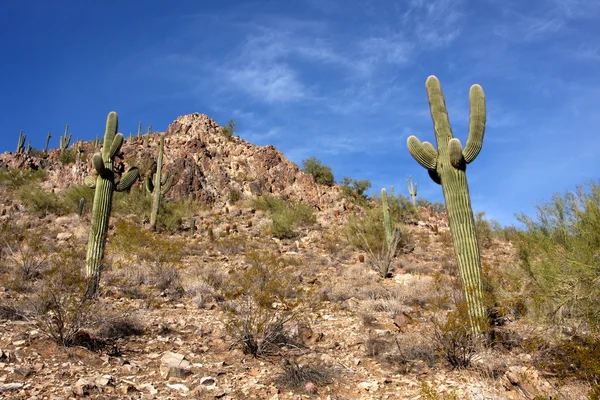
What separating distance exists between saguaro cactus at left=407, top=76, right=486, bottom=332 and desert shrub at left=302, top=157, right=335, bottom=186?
88.3 ft

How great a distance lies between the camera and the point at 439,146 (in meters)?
7.55

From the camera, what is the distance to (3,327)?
225 inches

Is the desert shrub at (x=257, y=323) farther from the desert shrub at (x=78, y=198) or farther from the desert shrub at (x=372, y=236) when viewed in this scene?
the desert shrub at (x=78, y=198)

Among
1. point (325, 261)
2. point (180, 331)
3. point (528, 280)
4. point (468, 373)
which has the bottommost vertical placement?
point (468, 373)

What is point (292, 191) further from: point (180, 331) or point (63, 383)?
point (63, 383)

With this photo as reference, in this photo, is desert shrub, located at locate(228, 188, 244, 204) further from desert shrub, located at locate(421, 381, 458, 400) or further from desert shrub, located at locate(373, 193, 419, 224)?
desert shrub, located at locate(421, 381, 458, 400)

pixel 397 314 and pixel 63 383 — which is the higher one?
pixel 397 314

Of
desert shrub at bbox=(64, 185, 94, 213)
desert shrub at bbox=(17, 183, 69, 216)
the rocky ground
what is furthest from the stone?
desert shrub at bbox=(17, 183, 69, 216)

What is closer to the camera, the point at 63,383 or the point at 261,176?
the point at 63,383

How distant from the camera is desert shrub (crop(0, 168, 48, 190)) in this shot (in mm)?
28828

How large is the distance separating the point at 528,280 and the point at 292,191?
83.5 feet

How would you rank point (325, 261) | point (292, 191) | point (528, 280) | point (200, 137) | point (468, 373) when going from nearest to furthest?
point (468, 373)
point (528, 280)
point (325, 261)
point (292, 191)
point (200, 137)

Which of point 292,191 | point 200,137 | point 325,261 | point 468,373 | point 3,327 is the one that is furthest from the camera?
point 200,137

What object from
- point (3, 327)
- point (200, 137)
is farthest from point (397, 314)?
point (200, 137)
